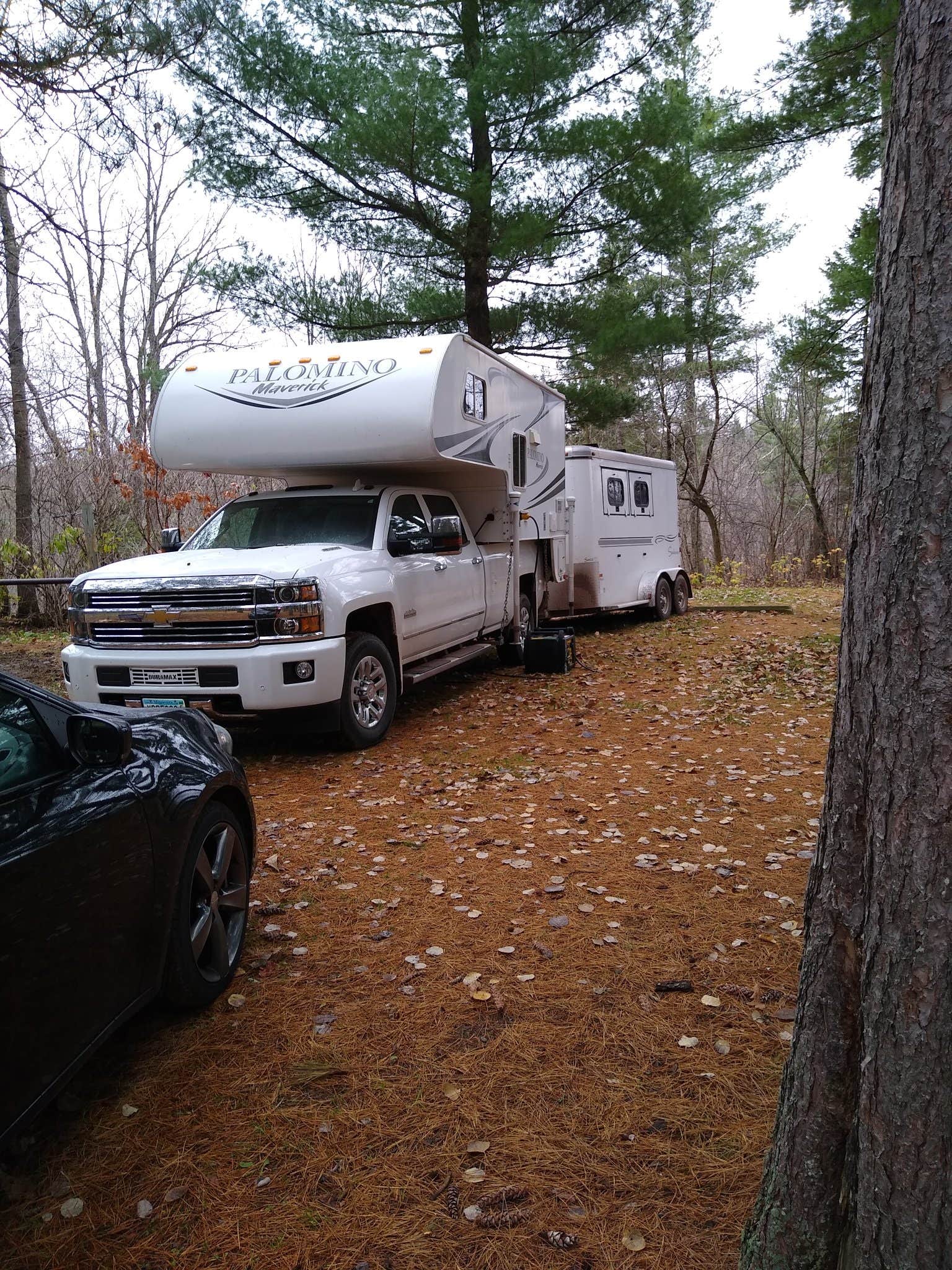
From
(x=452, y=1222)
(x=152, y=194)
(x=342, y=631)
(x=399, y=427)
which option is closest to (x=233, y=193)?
(x=399, y=427)

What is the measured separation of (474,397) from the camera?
29.0ft

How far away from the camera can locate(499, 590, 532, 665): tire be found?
11.3 m

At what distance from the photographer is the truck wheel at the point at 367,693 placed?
7.02m

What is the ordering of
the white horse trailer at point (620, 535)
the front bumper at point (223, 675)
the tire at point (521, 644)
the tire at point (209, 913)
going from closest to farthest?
1. the tire at point (209, 913)
2. the front bumper at point (223, 675)
3. the tire at point (521, 644)
4. the white horse trailer at point (620, 535)

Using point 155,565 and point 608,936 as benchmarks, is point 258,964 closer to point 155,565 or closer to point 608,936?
point 608,936

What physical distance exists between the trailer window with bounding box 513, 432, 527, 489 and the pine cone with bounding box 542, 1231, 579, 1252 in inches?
336

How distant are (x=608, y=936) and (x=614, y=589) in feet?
34.7

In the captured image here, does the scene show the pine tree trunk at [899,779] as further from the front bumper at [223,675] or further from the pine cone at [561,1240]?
the front bumper at [223,675]

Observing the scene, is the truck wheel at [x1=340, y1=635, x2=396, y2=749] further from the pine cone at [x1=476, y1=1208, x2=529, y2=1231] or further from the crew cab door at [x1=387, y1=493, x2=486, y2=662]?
the pine cone at [x1=476, y1=1208, x2=529, y2=1231]

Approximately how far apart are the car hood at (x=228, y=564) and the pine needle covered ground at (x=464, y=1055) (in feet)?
5.45

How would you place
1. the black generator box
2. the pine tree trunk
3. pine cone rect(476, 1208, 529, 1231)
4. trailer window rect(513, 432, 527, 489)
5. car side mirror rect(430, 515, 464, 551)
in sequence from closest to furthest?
1. the pine tree trunk
2. pine cone rect(476, 1208, 529, 1231)
3. car side mirror rect(430, 515, 464, 551)
4. trailer window rect(513, 432, 527, 489)
5. the black generator box

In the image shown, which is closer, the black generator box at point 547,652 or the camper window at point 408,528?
the camper window at point 408,528

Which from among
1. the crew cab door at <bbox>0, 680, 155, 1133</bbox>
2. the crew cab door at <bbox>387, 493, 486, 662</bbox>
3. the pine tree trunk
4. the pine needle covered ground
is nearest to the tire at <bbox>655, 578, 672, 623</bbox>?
the crew cab door at <bbox>387, 493, 486, 662</bbox>

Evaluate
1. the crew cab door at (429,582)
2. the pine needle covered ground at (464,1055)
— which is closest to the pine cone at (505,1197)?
the pine needle covered ground at (464,1055)
